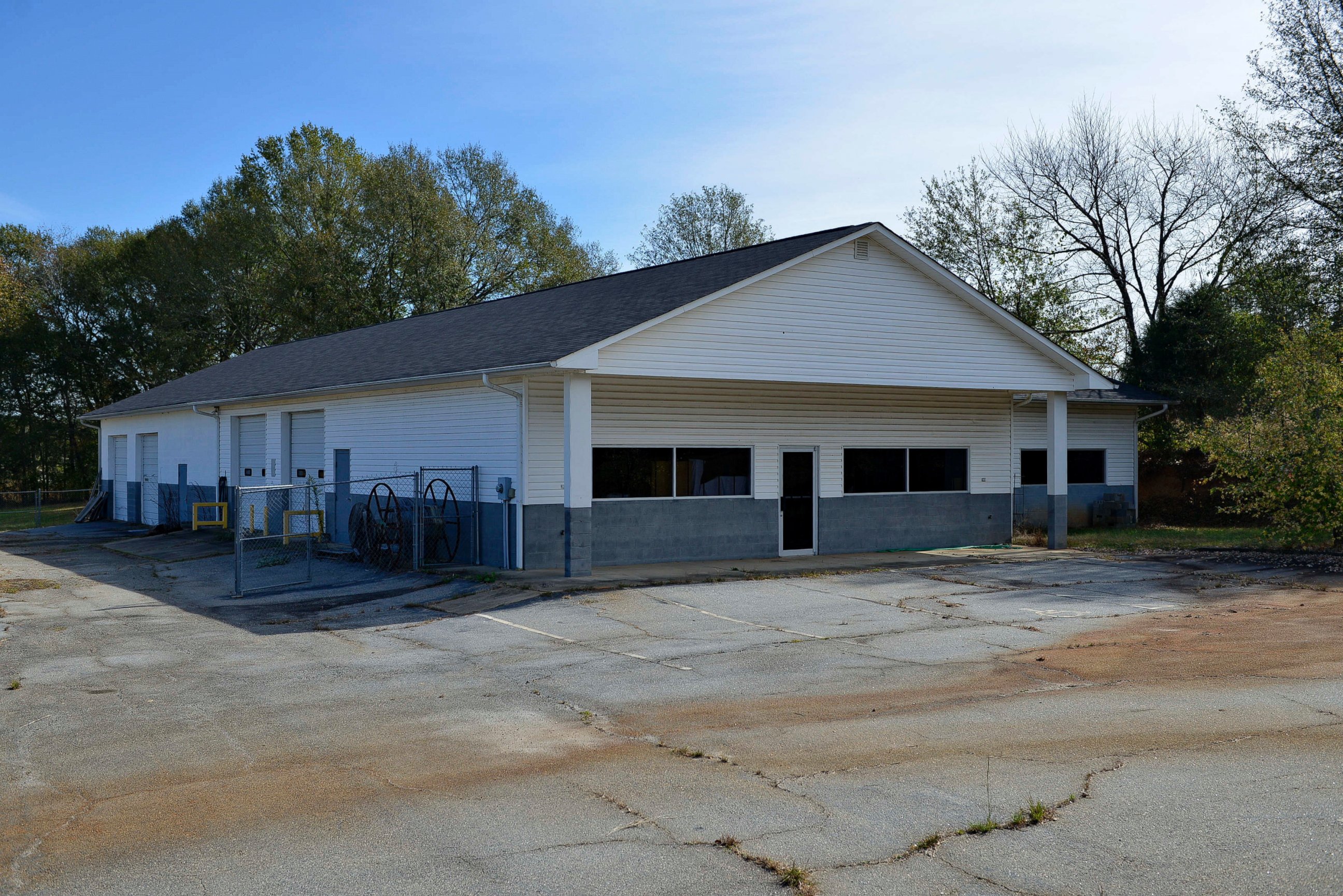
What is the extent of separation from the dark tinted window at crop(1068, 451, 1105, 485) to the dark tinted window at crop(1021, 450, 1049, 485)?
1.56m

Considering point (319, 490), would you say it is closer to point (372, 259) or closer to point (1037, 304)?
point (372, 259)

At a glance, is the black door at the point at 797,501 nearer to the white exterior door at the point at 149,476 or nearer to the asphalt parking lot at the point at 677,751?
the asphalt parking lot at the point at 677,751

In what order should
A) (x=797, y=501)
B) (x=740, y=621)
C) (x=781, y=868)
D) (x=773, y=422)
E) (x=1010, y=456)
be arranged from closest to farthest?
(x=781, y=868) < (x=740, y=621) < (x=773, y=422) < (x=797, y=501) < (x=1010, y=456)

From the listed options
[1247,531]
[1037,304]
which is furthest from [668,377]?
[1037,304]

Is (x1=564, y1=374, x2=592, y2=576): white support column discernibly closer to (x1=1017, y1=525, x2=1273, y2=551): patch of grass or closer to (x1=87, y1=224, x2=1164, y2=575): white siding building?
(x1=87, y1=224, x2=1164, y2=575): white siding building

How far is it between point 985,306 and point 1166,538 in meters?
8.06

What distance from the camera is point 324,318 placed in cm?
4588

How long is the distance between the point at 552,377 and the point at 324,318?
32.5 m

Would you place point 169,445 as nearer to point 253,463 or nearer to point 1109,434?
point 253,463

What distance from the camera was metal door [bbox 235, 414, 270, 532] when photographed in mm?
24875

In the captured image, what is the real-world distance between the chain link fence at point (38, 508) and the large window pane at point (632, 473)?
69.3ft

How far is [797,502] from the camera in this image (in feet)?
64.8

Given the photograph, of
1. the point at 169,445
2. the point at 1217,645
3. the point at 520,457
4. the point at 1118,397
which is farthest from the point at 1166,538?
the point at 169,445

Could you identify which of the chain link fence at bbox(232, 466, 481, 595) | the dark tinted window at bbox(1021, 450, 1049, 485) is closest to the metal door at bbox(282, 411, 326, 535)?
the chain link fence at bbox(232, 466, 481, 595)
